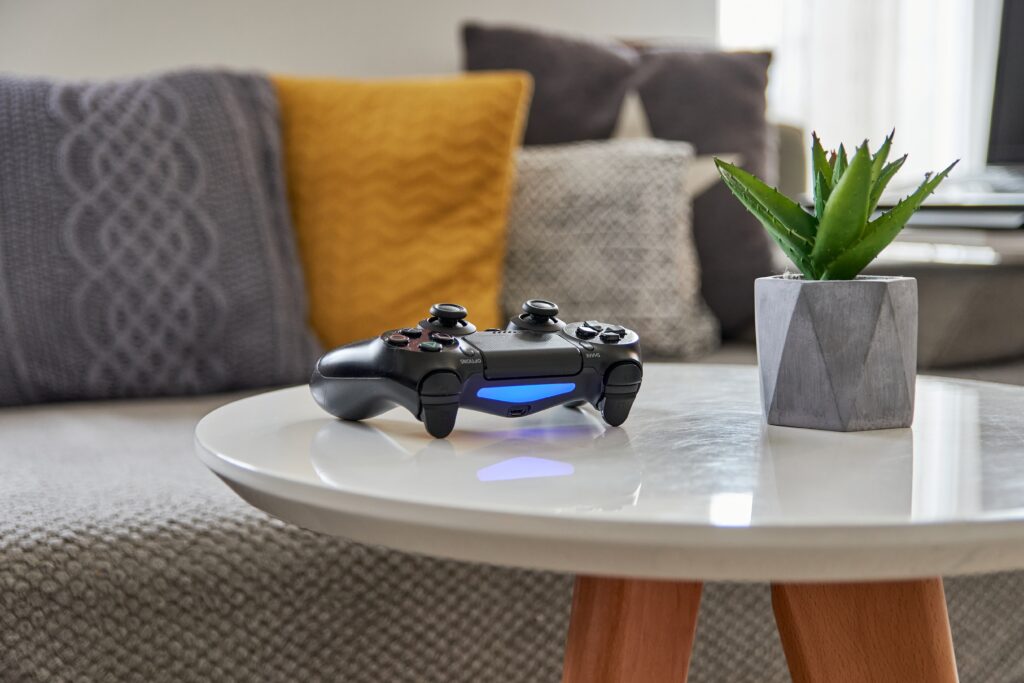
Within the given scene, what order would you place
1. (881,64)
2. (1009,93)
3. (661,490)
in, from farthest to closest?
(881,64) < (1009,93) < (661,490)

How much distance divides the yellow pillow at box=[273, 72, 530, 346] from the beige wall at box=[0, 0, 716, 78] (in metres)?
0.36

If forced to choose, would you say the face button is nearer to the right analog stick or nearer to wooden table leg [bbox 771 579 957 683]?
the right analog stick

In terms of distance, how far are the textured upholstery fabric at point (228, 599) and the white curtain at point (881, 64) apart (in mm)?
1938

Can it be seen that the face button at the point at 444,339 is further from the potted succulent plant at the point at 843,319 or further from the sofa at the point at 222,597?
the sofa at the point at 222,597

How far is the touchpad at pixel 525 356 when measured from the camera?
60 centimetres

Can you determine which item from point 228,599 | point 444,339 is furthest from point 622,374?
point 228,599

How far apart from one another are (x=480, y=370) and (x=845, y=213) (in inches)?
9.4

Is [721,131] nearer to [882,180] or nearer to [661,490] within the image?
[882,180]

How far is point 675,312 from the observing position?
1.59m

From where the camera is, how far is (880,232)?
627 mm

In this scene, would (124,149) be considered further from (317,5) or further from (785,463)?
(785,463)

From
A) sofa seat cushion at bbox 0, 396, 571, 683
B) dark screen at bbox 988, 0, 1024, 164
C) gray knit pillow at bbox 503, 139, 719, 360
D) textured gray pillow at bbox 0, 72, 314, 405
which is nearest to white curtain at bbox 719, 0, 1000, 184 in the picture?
dark screen at bbox 988, 0, 1024, 164

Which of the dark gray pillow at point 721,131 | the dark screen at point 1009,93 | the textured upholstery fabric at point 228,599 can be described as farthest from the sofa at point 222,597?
the dark screen at point 1009,93

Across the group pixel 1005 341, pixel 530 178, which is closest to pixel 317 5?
pixel 530 178
